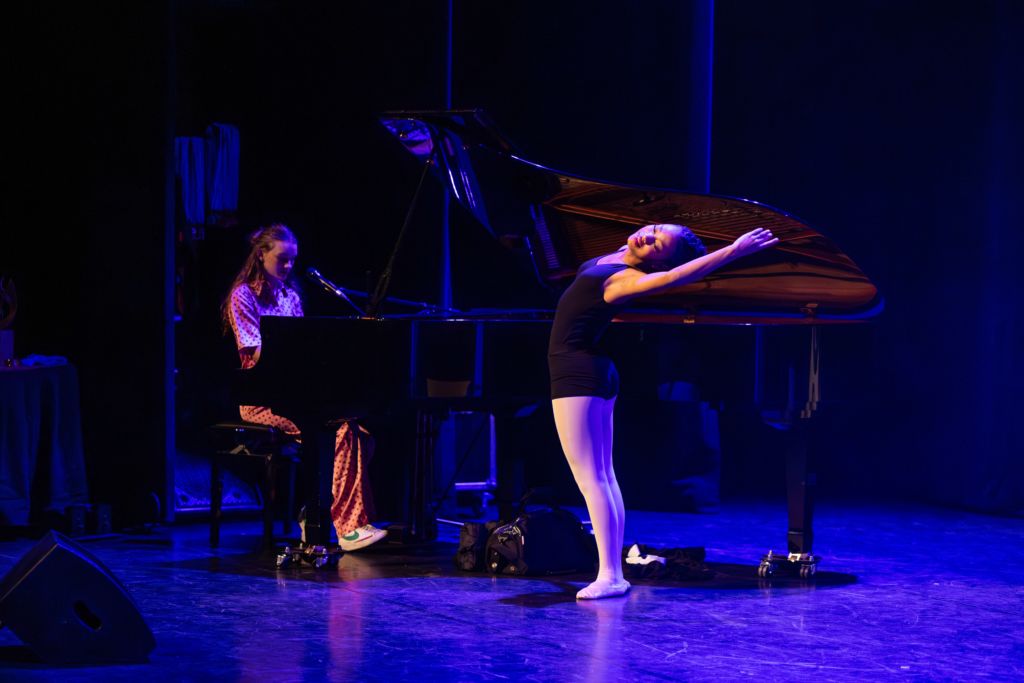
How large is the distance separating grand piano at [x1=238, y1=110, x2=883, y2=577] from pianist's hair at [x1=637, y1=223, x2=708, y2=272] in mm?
333

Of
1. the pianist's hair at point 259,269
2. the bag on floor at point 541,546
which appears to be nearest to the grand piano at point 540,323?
the bag on floor at point 541,546

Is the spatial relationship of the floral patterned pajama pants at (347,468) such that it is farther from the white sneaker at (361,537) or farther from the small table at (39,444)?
the small table at (39,444)

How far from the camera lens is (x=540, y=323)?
589 cm

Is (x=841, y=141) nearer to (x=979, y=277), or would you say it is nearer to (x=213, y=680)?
(x=979, y=277)

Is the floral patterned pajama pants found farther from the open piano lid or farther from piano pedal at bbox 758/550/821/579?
piano pedal at bbox 758/550/821/579

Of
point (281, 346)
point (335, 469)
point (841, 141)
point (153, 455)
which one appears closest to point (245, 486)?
point (153, 455)

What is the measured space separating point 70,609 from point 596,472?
6.32 ft

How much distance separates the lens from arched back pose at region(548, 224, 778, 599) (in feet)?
16.1

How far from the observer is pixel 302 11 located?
7.68 meters

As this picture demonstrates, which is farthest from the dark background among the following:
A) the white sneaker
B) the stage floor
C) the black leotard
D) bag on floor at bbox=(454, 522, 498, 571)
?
the black leotard

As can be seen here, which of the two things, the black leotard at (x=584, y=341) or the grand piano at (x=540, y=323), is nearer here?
the black leotard at (x=584, y=341)

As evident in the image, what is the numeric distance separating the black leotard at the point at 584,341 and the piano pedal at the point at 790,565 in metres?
1.15

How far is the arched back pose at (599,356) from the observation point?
4.90 metres

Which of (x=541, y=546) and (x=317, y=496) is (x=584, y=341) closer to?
(x=541, y=546)
